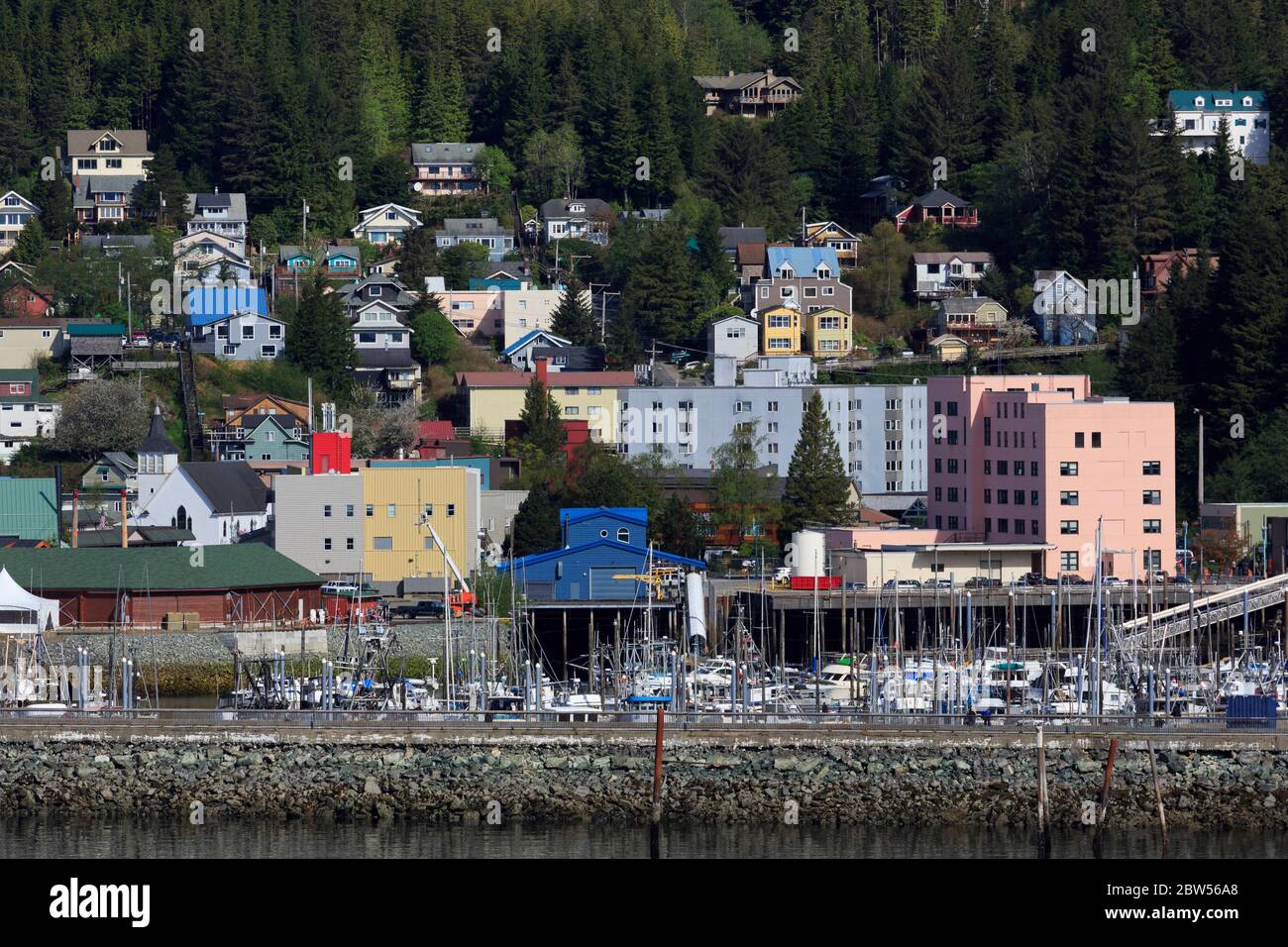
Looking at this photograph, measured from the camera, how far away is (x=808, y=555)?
61.5m

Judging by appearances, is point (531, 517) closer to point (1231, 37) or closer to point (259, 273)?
point (259, 273)

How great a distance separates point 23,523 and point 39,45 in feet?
170

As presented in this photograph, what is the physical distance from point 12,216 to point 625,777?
234ft

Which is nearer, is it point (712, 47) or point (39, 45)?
point (39, 45)

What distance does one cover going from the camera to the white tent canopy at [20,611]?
52156 mm

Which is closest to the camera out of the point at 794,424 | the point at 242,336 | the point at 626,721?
the point at 626,721

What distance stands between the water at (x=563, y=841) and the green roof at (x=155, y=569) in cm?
1962

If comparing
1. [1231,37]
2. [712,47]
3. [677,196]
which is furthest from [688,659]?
[712,47]

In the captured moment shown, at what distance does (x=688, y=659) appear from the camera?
5078cm

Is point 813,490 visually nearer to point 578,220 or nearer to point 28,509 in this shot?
point 28,509

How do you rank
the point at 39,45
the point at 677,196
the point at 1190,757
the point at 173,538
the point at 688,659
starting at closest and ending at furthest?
the point at 1190,757 → the point at 688,659 → the point at 173,538 → the point at 677,196 → the point at 39,45

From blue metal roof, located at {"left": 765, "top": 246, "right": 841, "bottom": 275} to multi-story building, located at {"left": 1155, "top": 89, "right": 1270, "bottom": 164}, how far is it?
55.5 feet

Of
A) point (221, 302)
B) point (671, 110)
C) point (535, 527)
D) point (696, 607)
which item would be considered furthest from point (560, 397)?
point (696, 607)

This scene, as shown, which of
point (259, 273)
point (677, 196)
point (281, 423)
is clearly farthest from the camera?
point (677, 196)
